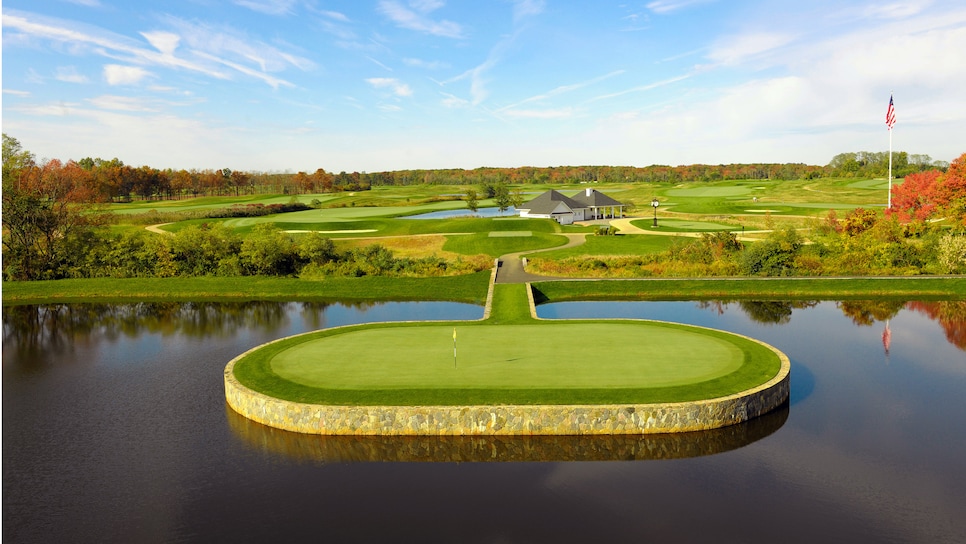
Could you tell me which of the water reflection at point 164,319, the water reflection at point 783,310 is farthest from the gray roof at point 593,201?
the water reflection at point 164,319

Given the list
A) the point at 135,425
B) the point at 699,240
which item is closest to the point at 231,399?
the point at 135,425

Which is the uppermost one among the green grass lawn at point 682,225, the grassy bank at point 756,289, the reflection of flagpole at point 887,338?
the green grass lawn at point 682,225

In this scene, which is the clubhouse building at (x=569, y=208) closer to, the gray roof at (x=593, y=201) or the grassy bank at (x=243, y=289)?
the gray roof at (x=593, y=201)

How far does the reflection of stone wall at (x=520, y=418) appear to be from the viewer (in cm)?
1783

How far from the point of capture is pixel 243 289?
142 ft

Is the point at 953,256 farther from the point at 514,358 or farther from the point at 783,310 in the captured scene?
the point at 514,358

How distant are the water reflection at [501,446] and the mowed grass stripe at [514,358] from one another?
6.19 ft

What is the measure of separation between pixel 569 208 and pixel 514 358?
6027cm

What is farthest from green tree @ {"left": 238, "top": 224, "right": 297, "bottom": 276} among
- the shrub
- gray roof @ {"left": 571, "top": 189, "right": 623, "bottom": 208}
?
the shrub

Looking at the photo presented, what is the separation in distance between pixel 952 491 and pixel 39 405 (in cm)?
2729

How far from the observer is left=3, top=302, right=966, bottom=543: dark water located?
13633mm

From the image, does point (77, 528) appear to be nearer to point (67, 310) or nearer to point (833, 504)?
point (833, 504)

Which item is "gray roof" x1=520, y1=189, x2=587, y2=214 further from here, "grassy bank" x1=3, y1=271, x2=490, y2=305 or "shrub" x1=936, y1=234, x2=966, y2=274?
"shrub" x1=936, y1=234, x2=966, y2=274

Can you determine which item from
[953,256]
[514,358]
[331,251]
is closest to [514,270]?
[331,251]
